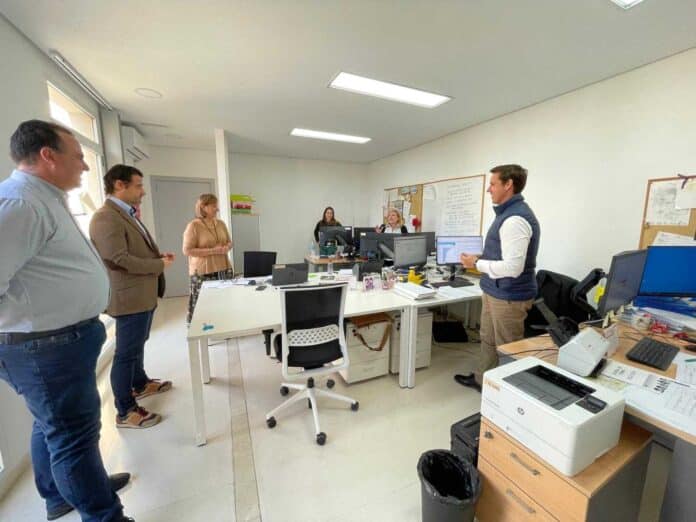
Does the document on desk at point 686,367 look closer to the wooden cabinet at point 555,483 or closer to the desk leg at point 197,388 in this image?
the wooden cabinet at point 555,483

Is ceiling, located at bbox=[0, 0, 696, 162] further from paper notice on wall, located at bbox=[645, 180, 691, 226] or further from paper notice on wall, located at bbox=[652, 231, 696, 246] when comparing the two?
paper notice on wall, located at bbox=[652, 231, 696, 246]

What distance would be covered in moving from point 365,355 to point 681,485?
5.82 feet

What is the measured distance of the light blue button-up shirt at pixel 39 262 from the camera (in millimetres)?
935

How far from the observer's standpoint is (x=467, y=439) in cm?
138

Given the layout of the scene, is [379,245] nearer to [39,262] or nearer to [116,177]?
[116,177]

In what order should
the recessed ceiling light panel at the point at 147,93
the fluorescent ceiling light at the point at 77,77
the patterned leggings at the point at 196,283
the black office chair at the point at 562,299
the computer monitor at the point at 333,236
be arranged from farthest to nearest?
the computer monitor at the point at 333,236 → the patterned leggings at the point at 196,283 → the recessed ceiling light panel at the point at 147,93 → the black office chair at the point at 562,299 → the fluorescent ceiling light at the point at 77,77

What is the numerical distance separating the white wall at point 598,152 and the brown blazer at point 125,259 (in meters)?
3.59

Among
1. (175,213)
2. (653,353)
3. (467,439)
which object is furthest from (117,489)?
(175,213)

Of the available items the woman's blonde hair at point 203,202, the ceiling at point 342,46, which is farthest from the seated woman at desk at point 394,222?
the woman's blonde hair at point 203,202

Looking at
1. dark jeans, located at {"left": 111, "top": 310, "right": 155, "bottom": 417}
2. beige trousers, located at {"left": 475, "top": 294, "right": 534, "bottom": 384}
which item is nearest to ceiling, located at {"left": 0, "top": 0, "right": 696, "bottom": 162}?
beige trousers, located at {"left": 475, "top": 294, "right": 534, "bottom": 384}

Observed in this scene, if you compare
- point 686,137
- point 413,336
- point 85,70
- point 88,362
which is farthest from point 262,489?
point 686,137

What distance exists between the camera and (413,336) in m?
2.32

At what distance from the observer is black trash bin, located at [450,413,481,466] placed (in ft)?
4.38

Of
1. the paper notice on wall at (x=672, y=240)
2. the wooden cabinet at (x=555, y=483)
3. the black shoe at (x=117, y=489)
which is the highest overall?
the paper notice on wall at (x=672, y=240)
